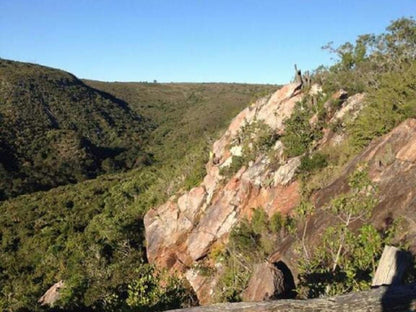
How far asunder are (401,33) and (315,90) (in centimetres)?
803

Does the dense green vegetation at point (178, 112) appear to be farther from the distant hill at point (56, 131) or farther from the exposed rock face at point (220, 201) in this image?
the exposed rock face at point (220, 201)

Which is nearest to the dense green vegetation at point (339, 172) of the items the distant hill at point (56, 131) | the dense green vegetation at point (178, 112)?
the dense green vegetation at point (178, 112)

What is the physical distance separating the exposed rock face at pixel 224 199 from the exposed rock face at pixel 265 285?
9.05m

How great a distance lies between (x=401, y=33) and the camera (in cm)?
3064

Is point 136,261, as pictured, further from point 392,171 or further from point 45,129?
point 45,129

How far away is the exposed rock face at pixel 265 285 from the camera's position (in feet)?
38.2

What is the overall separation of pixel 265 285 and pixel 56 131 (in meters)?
100

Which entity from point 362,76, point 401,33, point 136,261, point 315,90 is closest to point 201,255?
point 136,261

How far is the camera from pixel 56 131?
10362 centimetres

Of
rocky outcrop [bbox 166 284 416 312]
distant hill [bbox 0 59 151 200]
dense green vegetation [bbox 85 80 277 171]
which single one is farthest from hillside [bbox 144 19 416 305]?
dense green vegetation [bbox 85 80 277 171]

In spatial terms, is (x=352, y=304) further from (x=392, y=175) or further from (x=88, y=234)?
(x=88, y=234)

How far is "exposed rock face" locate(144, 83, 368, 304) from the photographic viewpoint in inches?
933

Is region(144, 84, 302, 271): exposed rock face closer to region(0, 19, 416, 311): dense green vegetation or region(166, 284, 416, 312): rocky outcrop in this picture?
region(0, 19, 416, 311): dense green vegetation

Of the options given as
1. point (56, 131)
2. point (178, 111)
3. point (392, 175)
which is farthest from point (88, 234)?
point (178, 111)
